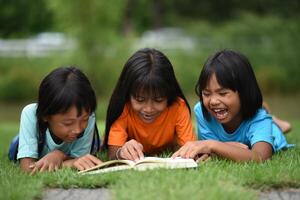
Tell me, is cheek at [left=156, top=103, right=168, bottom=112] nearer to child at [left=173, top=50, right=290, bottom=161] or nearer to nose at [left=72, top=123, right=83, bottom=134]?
child at [left=173, top=50, right=290, bottom=161]

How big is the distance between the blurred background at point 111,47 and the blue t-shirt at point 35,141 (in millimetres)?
10950

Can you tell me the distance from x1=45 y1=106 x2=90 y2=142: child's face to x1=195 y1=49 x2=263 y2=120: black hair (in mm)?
943

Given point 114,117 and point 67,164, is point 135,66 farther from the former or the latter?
point 67,164

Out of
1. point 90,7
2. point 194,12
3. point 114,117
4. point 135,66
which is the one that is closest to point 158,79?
point 135,66

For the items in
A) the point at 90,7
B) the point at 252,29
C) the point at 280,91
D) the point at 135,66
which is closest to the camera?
the point at 135,66

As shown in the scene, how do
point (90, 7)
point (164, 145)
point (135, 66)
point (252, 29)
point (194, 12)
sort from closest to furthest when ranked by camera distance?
1. point (135, 66)
2. point (164, 145)
3. point (90, 7)
4. point (252, 29)
5. point (194, 12)

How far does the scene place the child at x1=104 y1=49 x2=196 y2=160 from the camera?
429cm

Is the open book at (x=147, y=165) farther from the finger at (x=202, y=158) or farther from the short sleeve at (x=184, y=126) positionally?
the short sleeve at (x=184, y=126)

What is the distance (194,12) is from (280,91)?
1284 centimetres

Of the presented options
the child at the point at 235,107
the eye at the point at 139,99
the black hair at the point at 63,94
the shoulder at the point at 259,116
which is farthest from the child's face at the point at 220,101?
the black hair at the point at 63,94

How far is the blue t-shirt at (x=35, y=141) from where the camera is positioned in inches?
168

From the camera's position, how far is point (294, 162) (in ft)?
13.4

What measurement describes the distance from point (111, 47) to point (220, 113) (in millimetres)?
13826

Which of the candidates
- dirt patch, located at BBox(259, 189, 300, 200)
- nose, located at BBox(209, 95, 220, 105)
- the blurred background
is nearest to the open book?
dirt patch, located at BBox(259, 189, 300, 200)
